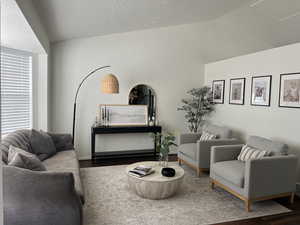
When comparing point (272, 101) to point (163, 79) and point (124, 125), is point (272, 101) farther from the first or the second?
point (124, 125)

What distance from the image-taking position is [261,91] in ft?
13.2

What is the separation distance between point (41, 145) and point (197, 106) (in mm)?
3525

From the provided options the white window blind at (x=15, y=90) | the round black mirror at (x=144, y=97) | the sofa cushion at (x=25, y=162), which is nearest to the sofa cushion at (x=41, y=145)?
the white window blind at (x=15, y=90)

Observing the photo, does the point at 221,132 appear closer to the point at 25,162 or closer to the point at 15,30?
the point at 25,162

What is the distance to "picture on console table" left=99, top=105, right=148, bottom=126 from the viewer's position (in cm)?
514

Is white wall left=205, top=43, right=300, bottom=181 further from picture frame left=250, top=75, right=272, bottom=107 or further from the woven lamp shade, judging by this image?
the woven lamp shade

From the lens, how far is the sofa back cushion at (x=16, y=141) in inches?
103

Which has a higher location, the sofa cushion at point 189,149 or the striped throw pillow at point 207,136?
the striped throw pillow at point 207,136

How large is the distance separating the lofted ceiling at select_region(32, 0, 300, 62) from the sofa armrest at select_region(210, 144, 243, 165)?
8.16 ft

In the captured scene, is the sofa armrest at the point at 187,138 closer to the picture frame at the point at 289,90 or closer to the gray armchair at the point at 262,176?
the gray armchair at the point at 262,176

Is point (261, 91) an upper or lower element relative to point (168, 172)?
upper

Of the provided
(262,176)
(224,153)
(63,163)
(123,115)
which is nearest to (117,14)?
(123,115)

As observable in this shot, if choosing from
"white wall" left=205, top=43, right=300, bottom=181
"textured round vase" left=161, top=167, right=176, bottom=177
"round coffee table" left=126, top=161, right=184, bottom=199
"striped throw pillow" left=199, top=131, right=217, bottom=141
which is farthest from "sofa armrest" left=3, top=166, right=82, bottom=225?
"white wall" left=205, top=43, right=300, bottom=181

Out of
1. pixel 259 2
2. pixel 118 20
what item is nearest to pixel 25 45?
pixel 118 20
